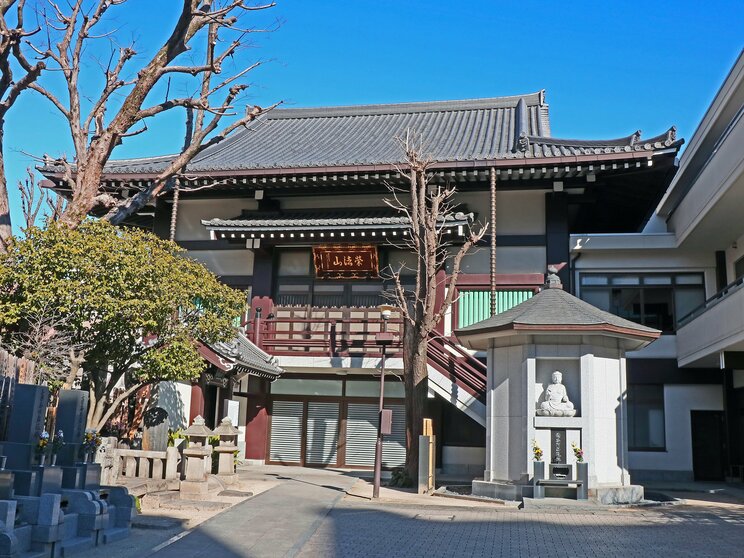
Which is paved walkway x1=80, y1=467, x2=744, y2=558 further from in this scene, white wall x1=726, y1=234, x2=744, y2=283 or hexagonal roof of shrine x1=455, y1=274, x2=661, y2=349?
white wall x1=726, y1=234, x2=744, y2=283

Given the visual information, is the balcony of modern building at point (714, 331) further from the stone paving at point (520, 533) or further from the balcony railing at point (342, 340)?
the balcony railing at point (342, 340)

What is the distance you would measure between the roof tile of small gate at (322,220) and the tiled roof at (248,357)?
317cm

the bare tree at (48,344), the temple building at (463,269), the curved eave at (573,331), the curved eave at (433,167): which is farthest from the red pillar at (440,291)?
the bare tree at (48,344)

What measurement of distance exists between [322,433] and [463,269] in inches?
245

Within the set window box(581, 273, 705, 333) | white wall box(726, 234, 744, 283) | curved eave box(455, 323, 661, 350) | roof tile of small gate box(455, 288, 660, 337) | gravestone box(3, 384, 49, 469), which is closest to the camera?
gravestone box(3, 384, 49, 469)

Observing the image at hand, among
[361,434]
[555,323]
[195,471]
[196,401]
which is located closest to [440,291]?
[361,434]

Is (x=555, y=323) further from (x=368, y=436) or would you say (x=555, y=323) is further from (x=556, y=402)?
(x=368, y=436)

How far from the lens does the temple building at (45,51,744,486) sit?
757 inches

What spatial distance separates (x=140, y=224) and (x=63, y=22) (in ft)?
37.5

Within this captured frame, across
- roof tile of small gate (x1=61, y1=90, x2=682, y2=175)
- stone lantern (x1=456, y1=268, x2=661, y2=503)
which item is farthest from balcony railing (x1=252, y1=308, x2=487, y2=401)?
roof tile of small gate (x1=61, y1=90, x2=682, y2=175)

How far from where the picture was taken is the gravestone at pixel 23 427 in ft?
27.8

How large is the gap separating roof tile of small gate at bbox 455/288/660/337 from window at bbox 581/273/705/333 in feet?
18.8

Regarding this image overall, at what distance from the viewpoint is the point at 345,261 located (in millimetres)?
21391

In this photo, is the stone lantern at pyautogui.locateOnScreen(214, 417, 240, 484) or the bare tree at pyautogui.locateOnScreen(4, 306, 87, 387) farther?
the stone lantern at pyautogui.locateOnScreen(214, 417, 240, 484)
